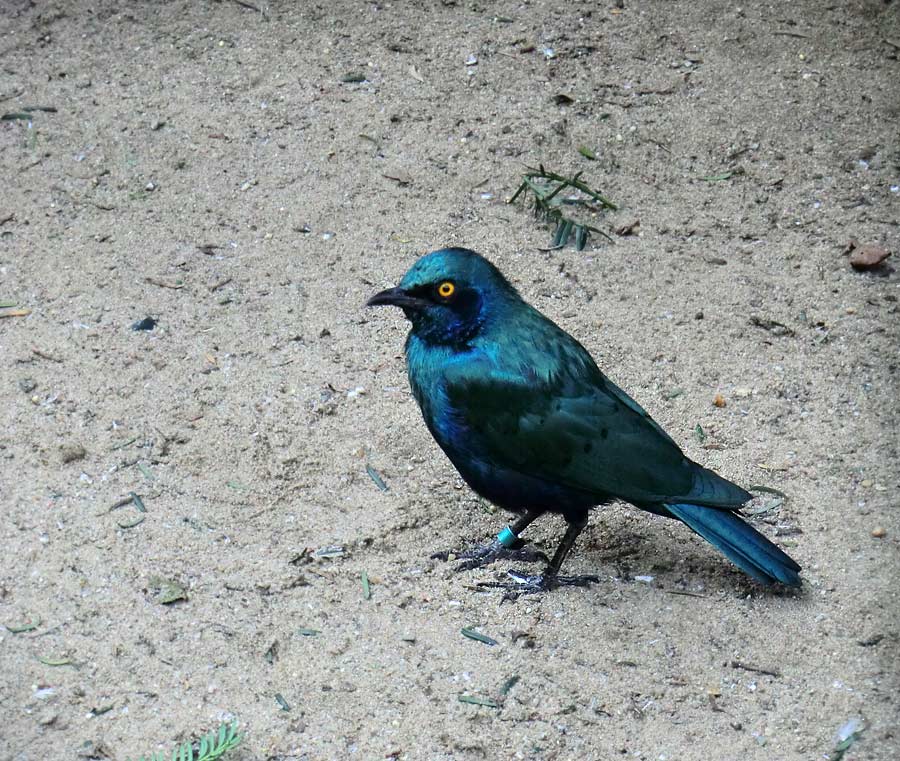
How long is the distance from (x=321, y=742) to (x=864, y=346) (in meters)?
3.18

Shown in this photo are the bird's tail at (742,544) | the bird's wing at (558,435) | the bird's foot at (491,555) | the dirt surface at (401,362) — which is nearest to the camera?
the dirt surface at (401,362)

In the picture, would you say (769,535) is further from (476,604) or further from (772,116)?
(772,116)

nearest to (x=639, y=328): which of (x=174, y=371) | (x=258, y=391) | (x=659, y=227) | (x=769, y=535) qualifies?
(x=659, y=227)

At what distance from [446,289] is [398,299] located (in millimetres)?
177

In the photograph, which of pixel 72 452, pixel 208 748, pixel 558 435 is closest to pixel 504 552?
pixel 558 435

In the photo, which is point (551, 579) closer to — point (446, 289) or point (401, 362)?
point (446, 289)

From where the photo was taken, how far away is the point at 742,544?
429 centimetres

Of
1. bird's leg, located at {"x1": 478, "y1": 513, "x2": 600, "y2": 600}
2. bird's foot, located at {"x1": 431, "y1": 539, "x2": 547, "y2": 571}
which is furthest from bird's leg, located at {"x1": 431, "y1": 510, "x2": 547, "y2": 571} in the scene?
bird's leg, located at {"x1": 478, "y1": 513, "x2": 600, "y2": 600}

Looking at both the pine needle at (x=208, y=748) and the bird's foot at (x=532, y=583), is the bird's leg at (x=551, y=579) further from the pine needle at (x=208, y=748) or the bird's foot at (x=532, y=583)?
the pine needle at (x=208, y=748)

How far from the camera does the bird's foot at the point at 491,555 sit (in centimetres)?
463

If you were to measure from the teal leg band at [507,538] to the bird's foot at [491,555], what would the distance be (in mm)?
14

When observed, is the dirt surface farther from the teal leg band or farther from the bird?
the bird

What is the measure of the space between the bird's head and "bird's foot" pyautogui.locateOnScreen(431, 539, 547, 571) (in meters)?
0.82

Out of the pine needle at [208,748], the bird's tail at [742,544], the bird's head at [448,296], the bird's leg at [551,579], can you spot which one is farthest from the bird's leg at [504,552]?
the pine needle at [208,748]
